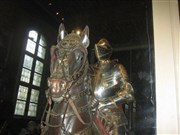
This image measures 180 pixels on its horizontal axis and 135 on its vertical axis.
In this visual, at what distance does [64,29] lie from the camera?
4.21 feet

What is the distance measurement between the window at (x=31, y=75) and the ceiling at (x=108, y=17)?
0.18 meters

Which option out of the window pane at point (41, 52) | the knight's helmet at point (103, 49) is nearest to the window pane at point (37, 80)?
the window pane at point (41, 52)

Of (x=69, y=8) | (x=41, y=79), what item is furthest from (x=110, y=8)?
Answer: (x=41, y=79)

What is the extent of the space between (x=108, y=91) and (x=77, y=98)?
12.8 inches

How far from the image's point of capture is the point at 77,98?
3.44ft

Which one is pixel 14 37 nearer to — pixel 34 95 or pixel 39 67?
pixel 39 67

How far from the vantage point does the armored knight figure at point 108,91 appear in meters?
1.20

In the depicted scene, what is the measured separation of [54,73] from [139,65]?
1.37ft

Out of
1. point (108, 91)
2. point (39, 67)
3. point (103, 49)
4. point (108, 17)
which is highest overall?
point (108, 17)

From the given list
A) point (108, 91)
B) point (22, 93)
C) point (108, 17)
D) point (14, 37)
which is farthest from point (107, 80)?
point (14, 37)

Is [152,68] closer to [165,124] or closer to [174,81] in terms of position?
[174,81]

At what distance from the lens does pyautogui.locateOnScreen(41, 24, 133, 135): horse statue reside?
101 centimetres

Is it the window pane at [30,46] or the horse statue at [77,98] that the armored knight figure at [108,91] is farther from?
the window pane at [30,46]

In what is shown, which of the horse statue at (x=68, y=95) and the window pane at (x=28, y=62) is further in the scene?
the window pane at (x=28, y=62)
